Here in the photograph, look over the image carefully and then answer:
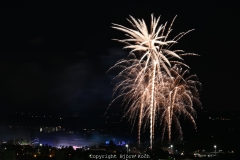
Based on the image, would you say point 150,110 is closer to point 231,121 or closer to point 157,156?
point 157,156

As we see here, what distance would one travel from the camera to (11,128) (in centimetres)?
11688

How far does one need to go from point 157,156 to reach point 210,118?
218 ft

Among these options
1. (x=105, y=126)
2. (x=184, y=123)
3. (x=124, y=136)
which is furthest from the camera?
(x=105, y=126)

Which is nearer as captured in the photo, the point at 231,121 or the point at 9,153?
the point at 9,153

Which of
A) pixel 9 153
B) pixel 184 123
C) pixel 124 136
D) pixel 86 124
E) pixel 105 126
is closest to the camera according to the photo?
pixel 9 153

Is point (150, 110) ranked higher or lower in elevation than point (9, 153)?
higher

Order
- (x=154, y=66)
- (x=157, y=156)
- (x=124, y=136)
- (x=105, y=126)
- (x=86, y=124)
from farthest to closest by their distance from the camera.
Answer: (x=86, y=124)
(x=105, y=126)
(x=124, y=136)
(x=154, y=66)
(x=157, y=156)

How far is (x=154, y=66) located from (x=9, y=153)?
12.4 m

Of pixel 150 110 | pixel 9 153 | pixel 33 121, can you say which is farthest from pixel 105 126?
pixel 9 153

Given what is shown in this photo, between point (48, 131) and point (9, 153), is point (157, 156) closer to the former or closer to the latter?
point (9, 153)

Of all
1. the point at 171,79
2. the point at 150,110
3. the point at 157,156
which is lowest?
the point at 157,156

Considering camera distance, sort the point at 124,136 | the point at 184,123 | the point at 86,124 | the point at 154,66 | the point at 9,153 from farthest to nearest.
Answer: the point at 86,124 < the point at 124,136 < the point at 184,123 < the point at 154,66 < the point at 9,153

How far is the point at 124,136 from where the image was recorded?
96000mm

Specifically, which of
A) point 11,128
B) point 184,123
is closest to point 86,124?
point 11,128
